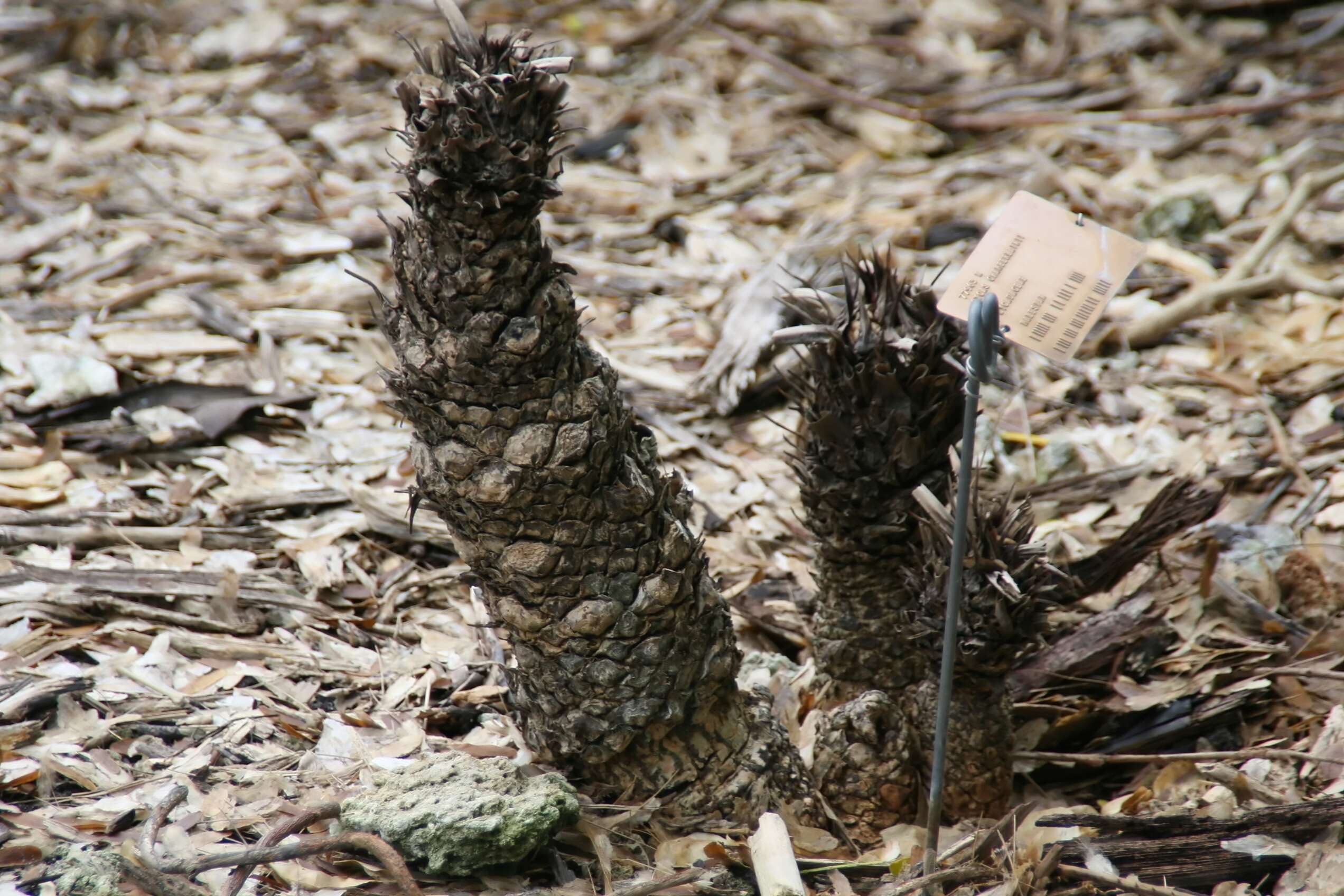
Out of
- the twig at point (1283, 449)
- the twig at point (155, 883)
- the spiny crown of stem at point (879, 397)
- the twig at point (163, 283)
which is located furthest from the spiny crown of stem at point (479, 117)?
the twig at point (163, 283)

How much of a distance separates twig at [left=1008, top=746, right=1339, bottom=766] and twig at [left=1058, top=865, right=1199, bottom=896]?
33cm

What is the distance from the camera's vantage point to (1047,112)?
4590 millimetres

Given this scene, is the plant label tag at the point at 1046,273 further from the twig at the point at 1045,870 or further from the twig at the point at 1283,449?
the twig at the point at 1283,449

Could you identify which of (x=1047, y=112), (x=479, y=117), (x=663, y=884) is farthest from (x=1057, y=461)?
(x=1047, y=112)

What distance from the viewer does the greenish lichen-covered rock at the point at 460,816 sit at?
157cm

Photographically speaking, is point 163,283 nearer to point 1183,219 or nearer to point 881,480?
point 881,480

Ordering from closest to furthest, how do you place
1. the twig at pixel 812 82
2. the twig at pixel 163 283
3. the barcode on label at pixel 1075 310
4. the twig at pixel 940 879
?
the barcode on label at pixel 1075 310
the twig at pixel 940 879
the twig at pixel 163 283
the twig at pixel 812 82

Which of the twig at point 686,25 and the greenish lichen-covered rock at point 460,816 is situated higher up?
the twig at point 686,25

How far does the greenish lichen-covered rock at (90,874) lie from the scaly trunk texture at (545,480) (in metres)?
0.61

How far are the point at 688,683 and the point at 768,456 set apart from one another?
143cm

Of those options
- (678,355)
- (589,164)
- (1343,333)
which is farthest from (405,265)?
(589,164)

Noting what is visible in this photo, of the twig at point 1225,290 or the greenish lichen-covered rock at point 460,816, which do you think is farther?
the twig at point 1225,290

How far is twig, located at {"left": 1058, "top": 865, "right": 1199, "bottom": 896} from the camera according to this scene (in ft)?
5.08

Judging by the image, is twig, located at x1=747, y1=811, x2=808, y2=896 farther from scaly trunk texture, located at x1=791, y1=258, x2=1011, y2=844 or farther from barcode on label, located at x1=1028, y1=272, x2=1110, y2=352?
barcode on label, located at x1=1028, y1=272, x2=1110, y2=352
